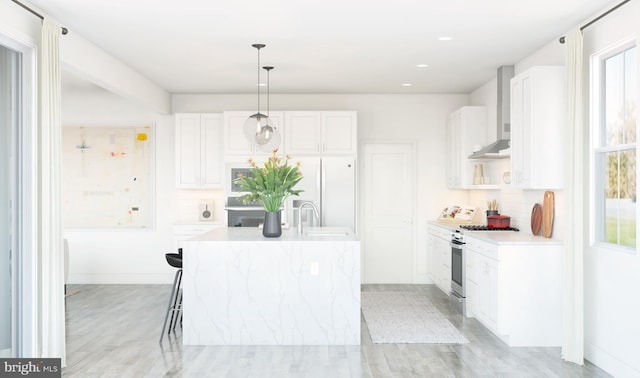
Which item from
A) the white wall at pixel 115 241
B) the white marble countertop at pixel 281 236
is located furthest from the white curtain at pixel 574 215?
the white wall at pixel 115 241

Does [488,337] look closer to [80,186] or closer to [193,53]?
[193,53]

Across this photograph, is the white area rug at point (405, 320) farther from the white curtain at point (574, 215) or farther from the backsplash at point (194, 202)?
the backsplash at point (194, 202)

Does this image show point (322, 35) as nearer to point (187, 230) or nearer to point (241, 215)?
point (241, 215)

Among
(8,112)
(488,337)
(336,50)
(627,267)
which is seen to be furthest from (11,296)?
(627,267)

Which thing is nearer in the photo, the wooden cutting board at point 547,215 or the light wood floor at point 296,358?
the light wood floor at point 296,358

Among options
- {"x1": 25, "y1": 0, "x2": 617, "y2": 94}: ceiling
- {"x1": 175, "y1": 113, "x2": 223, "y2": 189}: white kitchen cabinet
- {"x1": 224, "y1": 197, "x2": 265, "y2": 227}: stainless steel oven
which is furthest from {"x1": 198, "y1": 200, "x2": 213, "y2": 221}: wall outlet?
{"x1": 25, "y1": 0, "x2": 617, "y2": 94}: ceiling

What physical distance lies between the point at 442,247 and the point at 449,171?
1265mm

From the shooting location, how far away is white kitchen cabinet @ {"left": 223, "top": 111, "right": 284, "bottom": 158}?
804cm

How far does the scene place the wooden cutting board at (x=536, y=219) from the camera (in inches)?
228

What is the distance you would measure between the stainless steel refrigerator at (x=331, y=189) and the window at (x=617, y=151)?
12.2 feet

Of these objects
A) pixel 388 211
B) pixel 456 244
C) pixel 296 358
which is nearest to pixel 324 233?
pixel 296 358

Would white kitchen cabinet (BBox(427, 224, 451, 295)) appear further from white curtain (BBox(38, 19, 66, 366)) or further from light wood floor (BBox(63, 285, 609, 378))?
white curtain (BBox(38, 19, 66, 366))

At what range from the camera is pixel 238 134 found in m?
8.05

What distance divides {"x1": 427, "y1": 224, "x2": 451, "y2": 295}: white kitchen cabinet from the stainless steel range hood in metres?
1.17
